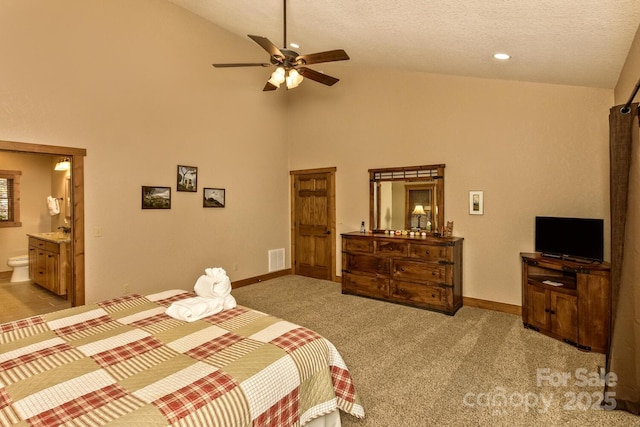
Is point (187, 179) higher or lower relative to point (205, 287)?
higher

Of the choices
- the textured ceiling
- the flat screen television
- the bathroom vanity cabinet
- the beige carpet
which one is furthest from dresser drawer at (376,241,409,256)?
the bathroom vanity cabinet

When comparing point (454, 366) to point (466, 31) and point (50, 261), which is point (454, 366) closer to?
point (466, 31)

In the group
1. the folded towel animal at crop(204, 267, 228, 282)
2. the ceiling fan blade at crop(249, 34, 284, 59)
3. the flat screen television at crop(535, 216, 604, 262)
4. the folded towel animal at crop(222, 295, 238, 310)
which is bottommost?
the folded towel animal at crop(222, 295, 238, 310)

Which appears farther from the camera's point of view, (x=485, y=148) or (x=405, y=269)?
(x=405, y=269)

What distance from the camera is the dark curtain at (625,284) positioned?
7.23 feet

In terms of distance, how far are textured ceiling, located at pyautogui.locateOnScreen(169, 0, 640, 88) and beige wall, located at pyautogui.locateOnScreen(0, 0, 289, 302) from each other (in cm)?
80

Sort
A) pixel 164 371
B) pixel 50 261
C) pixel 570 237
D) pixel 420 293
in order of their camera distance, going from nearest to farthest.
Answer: pixel 164 371 → pixel 570 237 → pixel 50 261 → pixel 420 293

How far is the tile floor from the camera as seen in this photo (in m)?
3.65

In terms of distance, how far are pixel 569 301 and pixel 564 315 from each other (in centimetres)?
16

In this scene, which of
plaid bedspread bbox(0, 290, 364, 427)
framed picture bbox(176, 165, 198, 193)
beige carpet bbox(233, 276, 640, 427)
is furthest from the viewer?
framed picture bbox(176, 165, 198, 193)

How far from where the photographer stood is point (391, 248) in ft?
15.8

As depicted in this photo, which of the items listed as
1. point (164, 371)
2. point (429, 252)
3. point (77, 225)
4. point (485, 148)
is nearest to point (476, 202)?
point (485, 148)

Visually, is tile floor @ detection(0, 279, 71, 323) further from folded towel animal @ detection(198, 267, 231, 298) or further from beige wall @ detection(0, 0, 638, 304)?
folded towel animal @ detection(198, 267, 231, 298)

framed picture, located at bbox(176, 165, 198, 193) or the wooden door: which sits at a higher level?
framed picture, located at bbox(176, 165, 198, 193)
